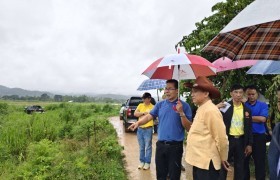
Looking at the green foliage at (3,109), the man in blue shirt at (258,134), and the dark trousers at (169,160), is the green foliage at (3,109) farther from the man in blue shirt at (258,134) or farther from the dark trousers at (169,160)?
the man in blue shirt at (258,134)

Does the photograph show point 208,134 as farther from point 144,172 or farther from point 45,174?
point 45,174

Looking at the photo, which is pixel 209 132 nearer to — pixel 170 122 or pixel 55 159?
pixel 170 122

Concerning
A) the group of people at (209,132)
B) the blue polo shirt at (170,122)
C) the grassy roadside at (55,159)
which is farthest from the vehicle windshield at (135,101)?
the blue polo shirt at (170,122)

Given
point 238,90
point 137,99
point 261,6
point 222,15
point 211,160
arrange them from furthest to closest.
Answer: point 137,99, point 222,15, point 238,90, point 211,160, point 261,6

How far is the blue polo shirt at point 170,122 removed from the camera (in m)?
4.83

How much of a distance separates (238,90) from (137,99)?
12.1 meters

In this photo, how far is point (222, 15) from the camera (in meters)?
9.20

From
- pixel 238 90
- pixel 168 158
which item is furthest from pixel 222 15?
pixel 168 158

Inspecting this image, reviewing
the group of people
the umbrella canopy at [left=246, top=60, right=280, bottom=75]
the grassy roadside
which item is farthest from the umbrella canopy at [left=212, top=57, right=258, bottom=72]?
the grassy roadside

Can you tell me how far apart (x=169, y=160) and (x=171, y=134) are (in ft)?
1.25

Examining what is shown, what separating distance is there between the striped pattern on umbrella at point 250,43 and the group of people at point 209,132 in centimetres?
47

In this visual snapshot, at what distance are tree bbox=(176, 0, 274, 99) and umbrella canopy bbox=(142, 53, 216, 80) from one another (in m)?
2.78

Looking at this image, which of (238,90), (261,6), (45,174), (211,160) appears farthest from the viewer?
(45,174)

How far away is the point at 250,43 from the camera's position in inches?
151
